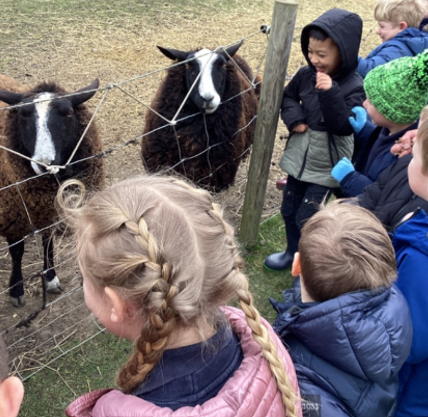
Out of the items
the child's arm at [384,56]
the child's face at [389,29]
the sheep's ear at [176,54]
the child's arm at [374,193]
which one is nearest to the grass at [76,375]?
the child's arm at [374,193]

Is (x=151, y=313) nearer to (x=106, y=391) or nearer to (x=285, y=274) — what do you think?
(x=106, y=391)

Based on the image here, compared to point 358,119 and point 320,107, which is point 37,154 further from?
point 358,119

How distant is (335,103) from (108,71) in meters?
4.92

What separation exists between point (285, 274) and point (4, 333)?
215cm

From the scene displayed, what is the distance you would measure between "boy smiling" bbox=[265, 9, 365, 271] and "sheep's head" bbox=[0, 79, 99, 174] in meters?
1.41

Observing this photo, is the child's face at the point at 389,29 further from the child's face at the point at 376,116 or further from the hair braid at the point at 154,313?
the hair braid at the point at 154,313

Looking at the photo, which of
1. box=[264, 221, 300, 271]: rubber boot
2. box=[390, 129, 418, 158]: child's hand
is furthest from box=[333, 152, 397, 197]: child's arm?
box=[264, 221, 300, 271]: rubber boot

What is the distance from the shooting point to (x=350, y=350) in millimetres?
1383

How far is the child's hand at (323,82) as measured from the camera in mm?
2693

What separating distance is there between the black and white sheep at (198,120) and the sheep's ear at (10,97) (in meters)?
1.01

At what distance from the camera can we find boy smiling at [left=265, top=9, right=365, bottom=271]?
2729mm

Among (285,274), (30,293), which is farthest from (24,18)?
(285,274)

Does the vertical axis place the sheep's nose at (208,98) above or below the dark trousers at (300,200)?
above

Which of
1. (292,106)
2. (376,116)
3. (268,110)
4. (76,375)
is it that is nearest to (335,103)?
(376,116)
